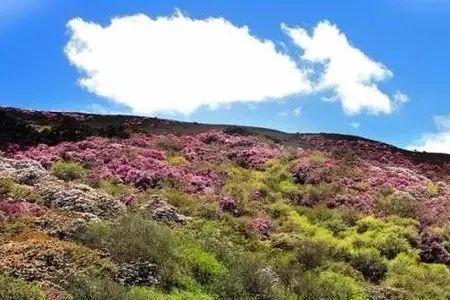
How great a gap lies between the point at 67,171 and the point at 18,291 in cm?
1898

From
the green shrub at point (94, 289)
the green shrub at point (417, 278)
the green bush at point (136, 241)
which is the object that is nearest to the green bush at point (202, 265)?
the green bush at point (136, 241)

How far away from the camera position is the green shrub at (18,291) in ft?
68.2

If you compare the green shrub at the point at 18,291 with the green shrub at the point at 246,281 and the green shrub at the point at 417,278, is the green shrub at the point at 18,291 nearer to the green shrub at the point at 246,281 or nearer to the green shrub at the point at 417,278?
the green shrub at the point at 246,281

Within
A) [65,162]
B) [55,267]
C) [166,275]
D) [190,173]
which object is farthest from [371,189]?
[55,267]

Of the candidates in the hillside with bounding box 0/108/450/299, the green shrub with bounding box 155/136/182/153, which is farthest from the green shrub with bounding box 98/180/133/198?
the green shrub with bounding box 155/136/182/153

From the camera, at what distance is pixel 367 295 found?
2992 centimetres

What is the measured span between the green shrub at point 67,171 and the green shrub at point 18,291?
17260mm

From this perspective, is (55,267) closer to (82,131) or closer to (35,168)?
(35,168)

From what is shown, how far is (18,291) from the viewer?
825 inches

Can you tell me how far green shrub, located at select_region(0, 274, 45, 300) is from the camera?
20.8 metres

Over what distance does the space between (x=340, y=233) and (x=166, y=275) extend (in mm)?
12885

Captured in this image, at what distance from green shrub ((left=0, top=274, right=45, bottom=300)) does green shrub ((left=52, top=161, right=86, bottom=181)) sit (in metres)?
17.3

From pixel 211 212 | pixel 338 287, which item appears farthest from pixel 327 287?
pixel 211 212

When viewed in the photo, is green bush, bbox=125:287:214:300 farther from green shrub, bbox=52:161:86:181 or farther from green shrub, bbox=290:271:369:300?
green shrub, bbox=52:161:86:181
